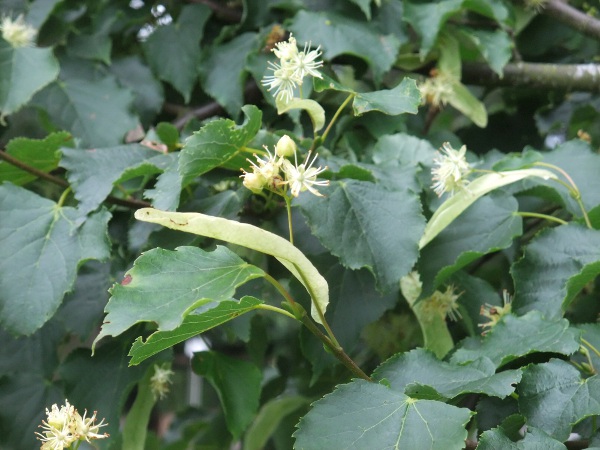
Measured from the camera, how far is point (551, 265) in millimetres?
1103

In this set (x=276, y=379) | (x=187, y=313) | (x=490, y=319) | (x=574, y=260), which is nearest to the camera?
(x=187, y=313)

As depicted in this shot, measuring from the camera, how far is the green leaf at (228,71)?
147 centimetres

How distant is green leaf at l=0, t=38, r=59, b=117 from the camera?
137 centimetres

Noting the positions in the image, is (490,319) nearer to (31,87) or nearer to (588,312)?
(588,312)

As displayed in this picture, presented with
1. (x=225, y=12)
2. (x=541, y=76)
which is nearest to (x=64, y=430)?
(x=225, y=12)

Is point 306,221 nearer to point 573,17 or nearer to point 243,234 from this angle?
point 243,234

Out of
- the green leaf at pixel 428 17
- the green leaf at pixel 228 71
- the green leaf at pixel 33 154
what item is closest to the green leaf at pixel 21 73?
the green leaf at pixel 33 154

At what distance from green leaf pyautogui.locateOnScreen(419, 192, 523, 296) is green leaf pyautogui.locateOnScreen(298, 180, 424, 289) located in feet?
0.35

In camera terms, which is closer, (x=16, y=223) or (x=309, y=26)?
(x=16, y=223)

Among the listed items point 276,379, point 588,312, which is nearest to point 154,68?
point 276,379

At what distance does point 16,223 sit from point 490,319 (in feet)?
2.32

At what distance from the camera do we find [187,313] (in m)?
0.75

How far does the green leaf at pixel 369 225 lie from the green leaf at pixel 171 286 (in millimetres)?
230

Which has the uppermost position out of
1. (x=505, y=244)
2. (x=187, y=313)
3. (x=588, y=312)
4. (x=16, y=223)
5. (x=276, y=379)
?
(x=187, y=313)
